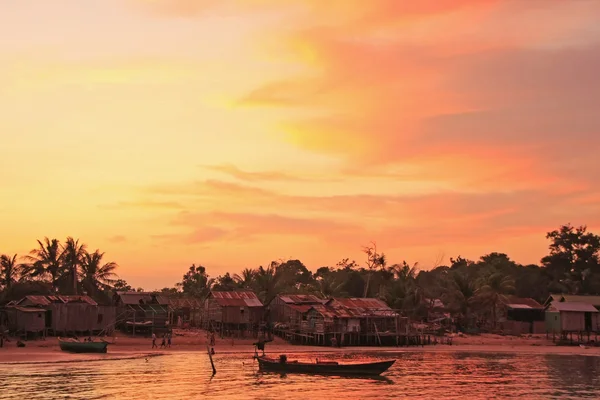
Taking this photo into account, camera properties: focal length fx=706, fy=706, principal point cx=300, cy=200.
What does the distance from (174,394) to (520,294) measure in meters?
73.6

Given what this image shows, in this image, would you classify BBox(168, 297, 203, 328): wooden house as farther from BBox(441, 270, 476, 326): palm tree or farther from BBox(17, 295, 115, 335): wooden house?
BBox(441, 270, 476, 326): palm tree

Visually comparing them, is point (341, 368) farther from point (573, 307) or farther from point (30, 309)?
point (573, 307)

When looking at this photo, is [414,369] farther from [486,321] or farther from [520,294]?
[520,294]

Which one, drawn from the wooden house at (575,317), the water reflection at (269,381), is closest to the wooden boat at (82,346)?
the water reflection at (269,381)

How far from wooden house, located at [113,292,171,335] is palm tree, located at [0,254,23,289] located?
1090 cm

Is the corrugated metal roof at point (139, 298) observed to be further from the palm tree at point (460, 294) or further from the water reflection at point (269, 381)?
the palm tree at point (460, 294)

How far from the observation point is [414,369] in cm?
5419

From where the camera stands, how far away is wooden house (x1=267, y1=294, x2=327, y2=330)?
73.6 m

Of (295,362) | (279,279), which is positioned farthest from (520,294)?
(295,362)

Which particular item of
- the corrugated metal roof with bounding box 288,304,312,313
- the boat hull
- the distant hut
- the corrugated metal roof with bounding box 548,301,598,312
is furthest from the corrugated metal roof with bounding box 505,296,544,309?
the boat hull

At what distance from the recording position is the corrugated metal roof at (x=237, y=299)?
2904 inches

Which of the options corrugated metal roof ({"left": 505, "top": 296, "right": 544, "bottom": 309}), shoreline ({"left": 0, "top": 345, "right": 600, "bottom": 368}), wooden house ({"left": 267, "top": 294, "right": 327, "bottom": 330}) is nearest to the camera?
shoreline ({"left": 0, "top": 345, "right": 600, "bottom": 368})

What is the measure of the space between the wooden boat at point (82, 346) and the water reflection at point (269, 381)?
4775mm

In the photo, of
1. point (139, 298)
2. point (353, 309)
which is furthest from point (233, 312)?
point (353, 309)
